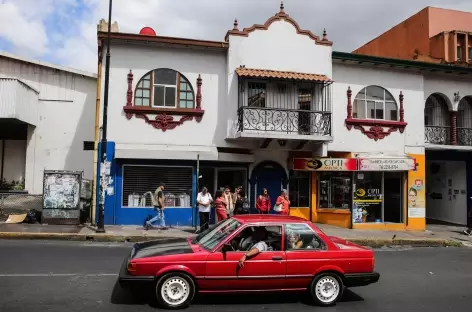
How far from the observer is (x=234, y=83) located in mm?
16203

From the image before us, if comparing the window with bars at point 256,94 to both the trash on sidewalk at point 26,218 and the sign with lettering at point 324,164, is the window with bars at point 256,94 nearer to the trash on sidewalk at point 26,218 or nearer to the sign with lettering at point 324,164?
the sign with lettering at point 324,164

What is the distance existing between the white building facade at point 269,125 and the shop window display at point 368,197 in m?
0.05

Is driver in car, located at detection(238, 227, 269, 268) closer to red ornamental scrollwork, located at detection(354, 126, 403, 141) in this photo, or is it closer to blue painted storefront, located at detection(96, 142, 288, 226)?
blue painted storefront, located at detection(96, 142, 288, 226)

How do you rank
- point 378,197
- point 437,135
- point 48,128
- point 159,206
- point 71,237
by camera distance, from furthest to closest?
1. point 437,135
2. point 48,128
3. point 378,197
4. point 159,206
5. point 71,237

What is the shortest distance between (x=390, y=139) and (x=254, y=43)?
6.99 meters

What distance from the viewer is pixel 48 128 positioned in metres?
18.6

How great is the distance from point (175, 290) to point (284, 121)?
10826mm

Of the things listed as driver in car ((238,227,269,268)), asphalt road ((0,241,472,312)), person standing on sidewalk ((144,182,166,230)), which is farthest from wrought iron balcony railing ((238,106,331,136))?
driver in car ((238,227,269,268))

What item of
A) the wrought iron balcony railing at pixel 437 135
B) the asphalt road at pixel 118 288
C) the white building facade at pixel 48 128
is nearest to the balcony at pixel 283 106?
the wrought iron balcony railing at pixel 437 135

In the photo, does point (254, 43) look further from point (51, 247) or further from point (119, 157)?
point (51, 247)

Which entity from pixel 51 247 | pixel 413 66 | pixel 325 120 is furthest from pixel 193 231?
pixel 413 66

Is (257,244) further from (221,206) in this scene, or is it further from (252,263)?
(221,206)

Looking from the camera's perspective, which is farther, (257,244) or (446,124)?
(446,124)

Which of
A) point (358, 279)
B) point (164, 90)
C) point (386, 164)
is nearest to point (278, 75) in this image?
point (164, 90)
